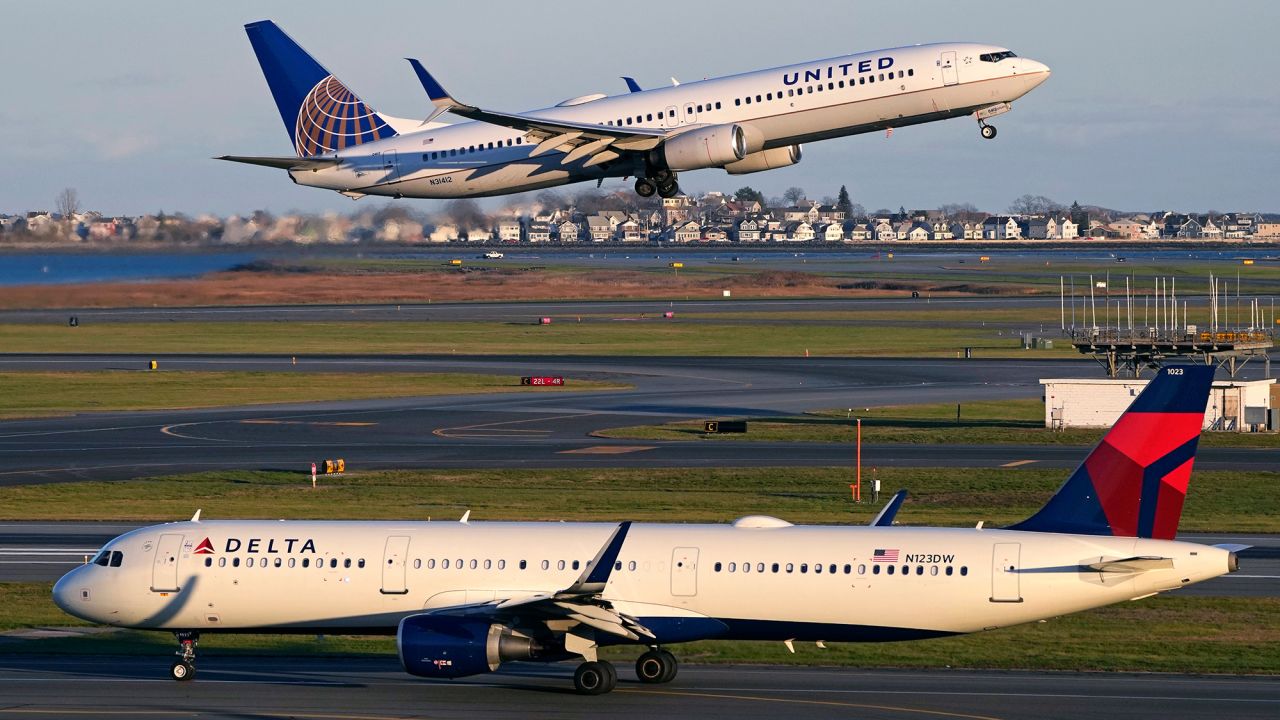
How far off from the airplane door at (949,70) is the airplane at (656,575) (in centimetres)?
2374

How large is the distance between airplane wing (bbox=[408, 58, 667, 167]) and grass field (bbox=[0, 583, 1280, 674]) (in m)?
19.4

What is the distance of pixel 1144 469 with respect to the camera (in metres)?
34.0

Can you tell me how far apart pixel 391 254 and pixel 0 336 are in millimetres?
70357

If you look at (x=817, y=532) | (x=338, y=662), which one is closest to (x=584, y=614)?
(x=817, y=532)

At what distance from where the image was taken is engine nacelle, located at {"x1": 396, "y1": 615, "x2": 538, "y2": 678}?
32.9m

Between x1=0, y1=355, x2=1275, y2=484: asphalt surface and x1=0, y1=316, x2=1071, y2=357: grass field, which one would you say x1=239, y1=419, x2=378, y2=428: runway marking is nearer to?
x1=0, y1=355, x2=1275, y2=484: asphalt surface

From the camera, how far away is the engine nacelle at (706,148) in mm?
55906

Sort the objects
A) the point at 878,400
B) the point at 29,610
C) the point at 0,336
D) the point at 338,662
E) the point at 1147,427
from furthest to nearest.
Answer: the point at 0,336
the point at 878,400
the point at 29,610
the point at 338,662
the point at 1147,427

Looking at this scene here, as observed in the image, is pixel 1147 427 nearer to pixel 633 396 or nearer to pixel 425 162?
pixel 425 162

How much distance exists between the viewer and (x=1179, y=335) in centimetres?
8550

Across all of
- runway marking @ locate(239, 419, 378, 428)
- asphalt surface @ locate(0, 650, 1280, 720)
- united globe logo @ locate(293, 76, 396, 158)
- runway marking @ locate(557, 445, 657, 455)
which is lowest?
asphalt surface @ locate(0, 650, 1280, 720)

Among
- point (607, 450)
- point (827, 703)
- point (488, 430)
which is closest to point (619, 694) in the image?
point (827, 703)

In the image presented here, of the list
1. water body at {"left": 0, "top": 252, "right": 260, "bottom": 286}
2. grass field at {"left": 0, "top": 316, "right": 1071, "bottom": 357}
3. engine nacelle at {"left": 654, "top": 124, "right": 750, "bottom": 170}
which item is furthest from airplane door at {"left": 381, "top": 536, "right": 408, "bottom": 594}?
grass field at {"left": 0, "top": 316, "right": 1071, "bottom": 357}

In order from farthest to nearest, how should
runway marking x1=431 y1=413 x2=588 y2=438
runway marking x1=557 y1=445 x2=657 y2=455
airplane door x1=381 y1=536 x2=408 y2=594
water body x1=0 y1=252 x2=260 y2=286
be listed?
runway marking x1=431 y1=413 x2=588 y2=438, water body x1=0 y1=252 x2=260 y2=286, runway marking x1=557 y1=445 x2=657 y2=455, airplane door x1=381 y1=536 x2=408 y2=594
